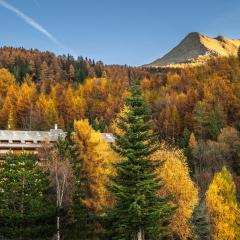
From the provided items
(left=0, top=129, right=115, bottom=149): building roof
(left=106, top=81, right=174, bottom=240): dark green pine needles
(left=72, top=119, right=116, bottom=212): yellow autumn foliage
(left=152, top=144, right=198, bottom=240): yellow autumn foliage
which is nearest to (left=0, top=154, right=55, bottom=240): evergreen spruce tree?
(left=72, top=119, right=116, bottom=212): yellow autumn foliage

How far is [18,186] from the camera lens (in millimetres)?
45188

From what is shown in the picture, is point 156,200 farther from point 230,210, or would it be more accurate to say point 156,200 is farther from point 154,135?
point 230,210

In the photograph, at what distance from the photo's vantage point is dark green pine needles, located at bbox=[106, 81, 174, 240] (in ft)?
115

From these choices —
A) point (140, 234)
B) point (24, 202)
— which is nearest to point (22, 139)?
point (24, 202)

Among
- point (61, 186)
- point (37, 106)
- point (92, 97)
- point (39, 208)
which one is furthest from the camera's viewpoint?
point (92, 97)

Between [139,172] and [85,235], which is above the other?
[139,172]

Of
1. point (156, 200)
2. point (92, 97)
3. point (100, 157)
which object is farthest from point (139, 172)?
point (92, 97)

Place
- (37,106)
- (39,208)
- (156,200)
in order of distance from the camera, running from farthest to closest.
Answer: (37,106)
(39,208)
(156,200)

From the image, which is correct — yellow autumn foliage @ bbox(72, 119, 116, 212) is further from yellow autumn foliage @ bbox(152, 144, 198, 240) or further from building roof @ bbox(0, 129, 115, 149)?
building roof @ bbox(0, 129, 115, 149)

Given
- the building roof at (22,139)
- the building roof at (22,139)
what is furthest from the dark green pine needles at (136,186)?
the building roof at (22,139)

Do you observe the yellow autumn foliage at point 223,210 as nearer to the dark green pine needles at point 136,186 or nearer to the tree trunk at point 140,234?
the dark green pine needles at point 136,186

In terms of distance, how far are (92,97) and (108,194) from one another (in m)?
125

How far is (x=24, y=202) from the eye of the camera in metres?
44.9

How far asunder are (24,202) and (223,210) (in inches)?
865
